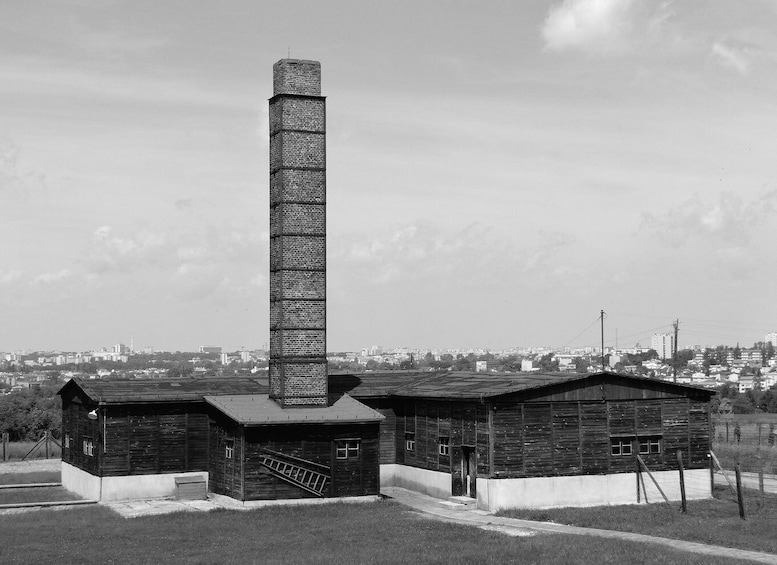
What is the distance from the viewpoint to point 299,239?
1619 inches

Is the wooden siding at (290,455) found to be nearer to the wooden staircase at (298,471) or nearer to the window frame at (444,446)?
the wooden staircase at (298,471)

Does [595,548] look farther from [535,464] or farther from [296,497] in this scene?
[296,497]

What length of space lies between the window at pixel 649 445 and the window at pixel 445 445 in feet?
23.9

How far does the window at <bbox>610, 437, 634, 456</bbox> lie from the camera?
130 feet

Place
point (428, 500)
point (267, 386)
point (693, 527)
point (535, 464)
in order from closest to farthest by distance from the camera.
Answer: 1. point (693, 527)
2. point (535, 464)
3. point (428, 500)
4. point (267, 386)

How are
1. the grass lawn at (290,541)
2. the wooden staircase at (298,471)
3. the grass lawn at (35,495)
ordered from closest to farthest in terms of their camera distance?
the grass lawn at (290,541), the wooden staircase at (298,471), the grass lawn at (35,495)

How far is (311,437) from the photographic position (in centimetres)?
3922

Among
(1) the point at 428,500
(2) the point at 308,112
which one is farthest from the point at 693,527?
(2) the point at 308,112

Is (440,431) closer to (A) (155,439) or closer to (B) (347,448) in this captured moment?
(B) (347,448)

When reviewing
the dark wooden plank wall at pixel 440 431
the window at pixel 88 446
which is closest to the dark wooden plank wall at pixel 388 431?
the dark wooden plank wall at pixel 440 431

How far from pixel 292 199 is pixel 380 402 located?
1018cm

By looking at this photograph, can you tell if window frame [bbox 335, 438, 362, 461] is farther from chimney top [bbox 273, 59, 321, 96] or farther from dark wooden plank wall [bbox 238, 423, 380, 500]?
chimney top [bbox 273, 59, 321, 96]

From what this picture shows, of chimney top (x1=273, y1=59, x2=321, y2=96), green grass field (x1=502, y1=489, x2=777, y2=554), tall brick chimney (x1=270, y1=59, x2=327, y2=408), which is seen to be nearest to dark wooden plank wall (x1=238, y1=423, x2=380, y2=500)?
tall brick chimney (x1=270, y1=59, x2=327, y2=408)

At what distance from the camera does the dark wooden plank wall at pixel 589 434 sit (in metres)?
38.2
